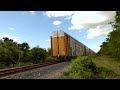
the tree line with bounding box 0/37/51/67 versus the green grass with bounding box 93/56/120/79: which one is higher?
the tree line with bounding box 0/37/51/67

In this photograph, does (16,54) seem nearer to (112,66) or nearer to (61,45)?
(61,45)

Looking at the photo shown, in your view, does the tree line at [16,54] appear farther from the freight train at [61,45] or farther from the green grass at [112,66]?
the green grass at [112,66]

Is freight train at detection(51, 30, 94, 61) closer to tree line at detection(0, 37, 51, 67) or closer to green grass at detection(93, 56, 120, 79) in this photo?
tree line at detection(0, 37, 51, 67)

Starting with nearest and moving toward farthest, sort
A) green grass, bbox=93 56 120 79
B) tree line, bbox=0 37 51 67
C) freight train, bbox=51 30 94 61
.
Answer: green grass, bbox=93 56 120 79 < tree line, bbox=0 37 51 67 < freight train, bbox=51 30 94 61

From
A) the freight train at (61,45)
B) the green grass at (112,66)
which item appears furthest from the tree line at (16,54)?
the green grass at (112,66)

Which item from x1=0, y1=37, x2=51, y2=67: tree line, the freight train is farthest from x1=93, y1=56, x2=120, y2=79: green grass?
x1=0, y1=37, x2=51, y2=67: tree line

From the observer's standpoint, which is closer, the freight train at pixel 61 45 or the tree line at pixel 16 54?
the tree line at pixel 16 54

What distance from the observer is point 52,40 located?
91.2 ft

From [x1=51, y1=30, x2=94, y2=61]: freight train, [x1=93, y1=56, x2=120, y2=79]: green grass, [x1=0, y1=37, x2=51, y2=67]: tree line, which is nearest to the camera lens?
[x1=93, y1=56, x2=120, y2=79]: green grass

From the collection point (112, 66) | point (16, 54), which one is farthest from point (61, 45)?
point (112, 66)

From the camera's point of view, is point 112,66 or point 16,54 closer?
point 112,66
